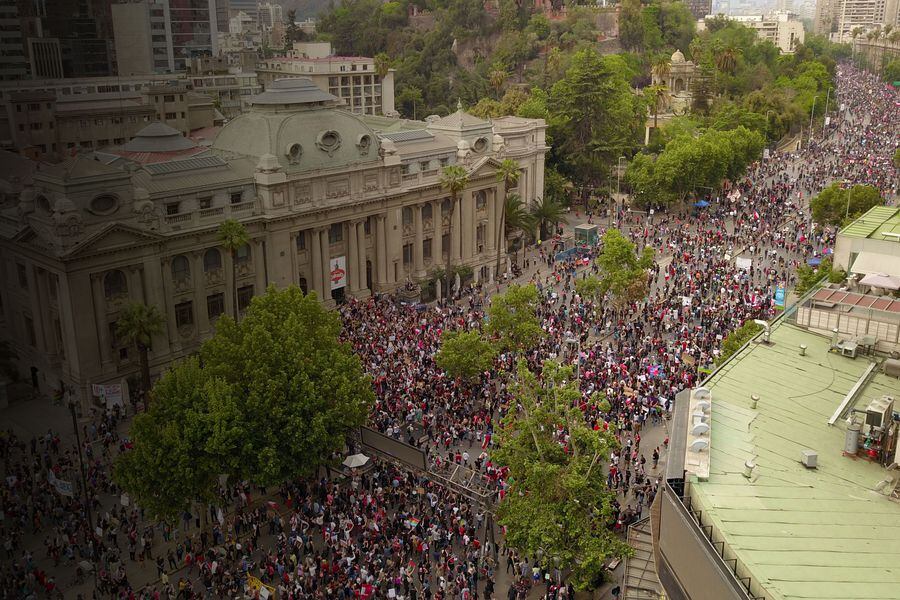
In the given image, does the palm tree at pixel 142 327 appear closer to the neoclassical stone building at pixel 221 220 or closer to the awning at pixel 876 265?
the neoclassical stone building at pixel 221 220

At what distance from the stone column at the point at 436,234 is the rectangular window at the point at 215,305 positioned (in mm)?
19416

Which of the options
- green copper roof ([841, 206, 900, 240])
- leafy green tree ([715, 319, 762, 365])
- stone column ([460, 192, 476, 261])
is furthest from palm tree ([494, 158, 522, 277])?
green copper roof ([841, 206, 900, 240])

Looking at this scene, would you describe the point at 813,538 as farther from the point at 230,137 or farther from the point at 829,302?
the point at 230,137

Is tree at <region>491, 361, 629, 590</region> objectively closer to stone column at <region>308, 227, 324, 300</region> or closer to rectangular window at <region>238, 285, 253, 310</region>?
rectangular window at <region>238, 285, 253, 310</region>

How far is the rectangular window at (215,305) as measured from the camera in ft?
164

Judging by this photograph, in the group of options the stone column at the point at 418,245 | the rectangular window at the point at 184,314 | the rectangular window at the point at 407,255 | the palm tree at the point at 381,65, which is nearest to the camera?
the rectangular window at the point at 184,314

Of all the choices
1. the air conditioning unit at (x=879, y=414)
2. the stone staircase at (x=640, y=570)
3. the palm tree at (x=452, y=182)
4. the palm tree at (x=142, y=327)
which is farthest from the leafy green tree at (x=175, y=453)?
the palm tree at (x=452, y=182)

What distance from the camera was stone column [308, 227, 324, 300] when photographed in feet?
181

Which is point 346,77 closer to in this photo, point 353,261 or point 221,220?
point 353,261

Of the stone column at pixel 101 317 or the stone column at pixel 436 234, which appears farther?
the stone column at pixel 436 234

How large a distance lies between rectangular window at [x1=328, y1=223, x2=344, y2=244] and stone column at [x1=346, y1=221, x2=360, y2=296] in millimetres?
533

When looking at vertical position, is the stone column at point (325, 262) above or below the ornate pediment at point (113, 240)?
below

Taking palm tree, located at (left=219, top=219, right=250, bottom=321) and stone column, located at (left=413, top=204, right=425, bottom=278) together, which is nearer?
palm tree, located at (left=219, top=219, right=250, bottom=321)

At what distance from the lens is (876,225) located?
118ft
